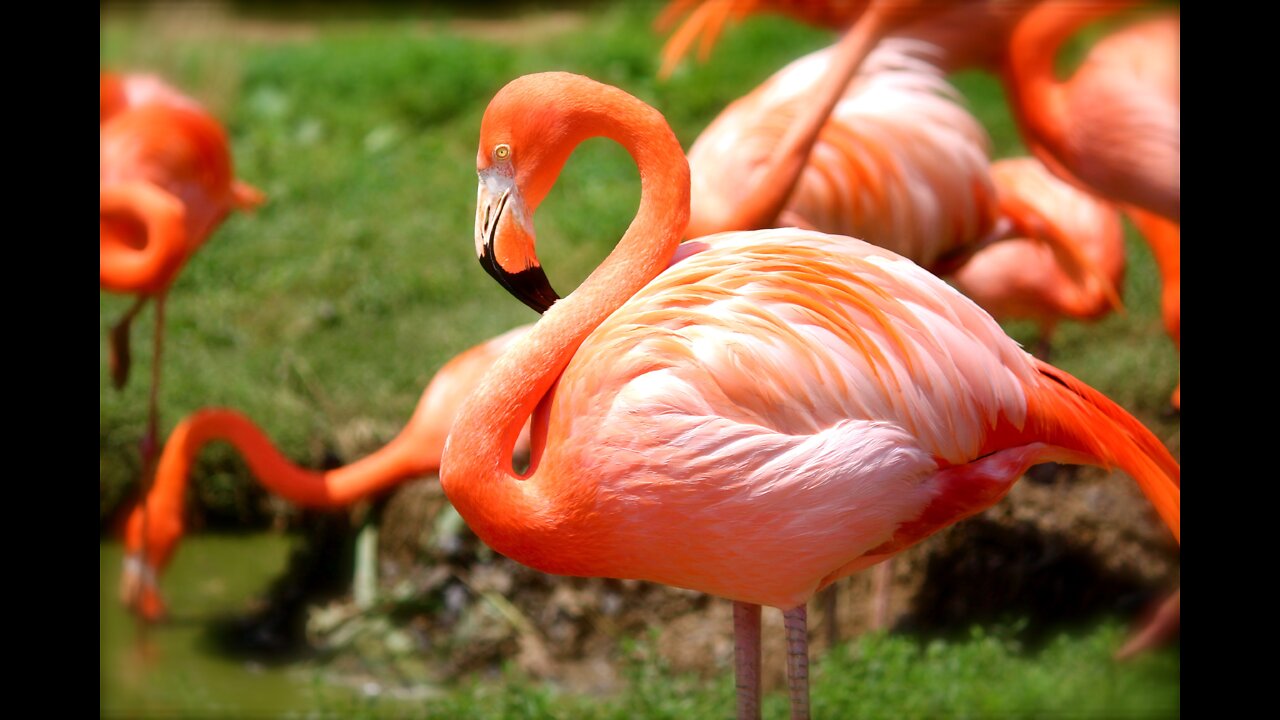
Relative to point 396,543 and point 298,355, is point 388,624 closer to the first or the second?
point 396,543

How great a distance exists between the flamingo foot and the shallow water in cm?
190

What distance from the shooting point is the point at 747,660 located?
7.93ft

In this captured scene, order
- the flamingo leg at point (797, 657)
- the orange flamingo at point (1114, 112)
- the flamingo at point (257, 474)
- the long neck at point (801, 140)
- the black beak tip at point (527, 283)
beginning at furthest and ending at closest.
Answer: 1. the flamingo at point (257, 474)
2. the orange flamingo at point (1114, 112)
3. the long neck at point (801, 140)
4. the flamingo leg at point (797, 657)
5. the black beak tip at point (527, 283)

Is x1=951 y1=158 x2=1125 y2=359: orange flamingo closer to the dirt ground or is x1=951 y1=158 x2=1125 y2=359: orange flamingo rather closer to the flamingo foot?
the dirt ground

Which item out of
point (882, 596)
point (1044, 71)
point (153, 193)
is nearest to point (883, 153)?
point (1044, 71)

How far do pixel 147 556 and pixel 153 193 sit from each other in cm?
112

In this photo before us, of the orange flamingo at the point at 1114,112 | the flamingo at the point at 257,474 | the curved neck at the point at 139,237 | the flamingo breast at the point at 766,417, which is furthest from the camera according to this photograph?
the curved neck at the point at 139,237

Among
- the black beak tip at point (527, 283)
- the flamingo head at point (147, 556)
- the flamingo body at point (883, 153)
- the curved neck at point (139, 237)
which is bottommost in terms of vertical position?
the flamingo head at point (147, 556)

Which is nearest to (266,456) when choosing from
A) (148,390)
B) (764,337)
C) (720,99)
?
(148,390)

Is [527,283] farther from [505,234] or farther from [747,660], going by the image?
[747,660]

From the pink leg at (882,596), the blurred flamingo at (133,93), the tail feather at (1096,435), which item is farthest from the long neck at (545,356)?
the blurred flamingo at (133,93)

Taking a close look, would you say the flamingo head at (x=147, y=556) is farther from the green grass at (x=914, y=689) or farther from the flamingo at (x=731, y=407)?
the flamingo at (x=731, y=407)

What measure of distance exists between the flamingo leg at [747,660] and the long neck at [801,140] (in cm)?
95

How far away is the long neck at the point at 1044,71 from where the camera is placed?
3400mm
